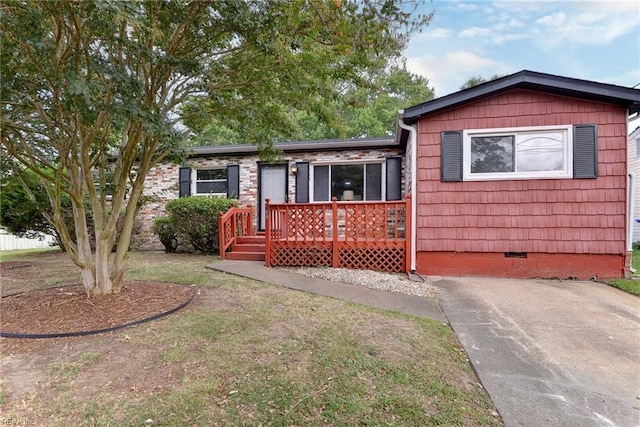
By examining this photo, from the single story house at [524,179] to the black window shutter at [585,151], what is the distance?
0.02 m

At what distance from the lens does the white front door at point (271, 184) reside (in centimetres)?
912

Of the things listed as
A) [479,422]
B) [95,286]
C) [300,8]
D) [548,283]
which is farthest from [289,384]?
[548,283]

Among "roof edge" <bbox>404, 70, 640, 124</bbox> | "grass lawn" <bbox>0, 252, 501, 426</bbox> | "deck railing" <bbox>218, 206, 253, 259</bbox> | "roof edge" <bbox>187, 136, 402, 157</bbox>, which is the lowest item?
"grass lawn" <bbox>0, 252, 501, 426</bbox>

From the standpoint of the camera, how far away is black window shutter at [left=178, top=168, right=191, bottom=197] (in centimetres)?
956

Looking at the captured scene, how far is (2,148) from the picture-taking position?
3.51m

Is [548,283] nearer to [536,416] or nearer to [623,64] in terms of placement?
[536,416]

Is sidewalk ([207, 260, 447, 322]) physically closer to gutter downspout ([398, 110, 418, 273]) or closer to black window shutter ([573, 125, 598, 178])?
gutter downspout ([398, 110, 418, 273])

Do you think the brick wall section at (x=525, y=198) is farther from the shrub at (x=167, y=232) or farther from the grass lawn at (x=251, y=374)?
the shrub at (x=167, y=232)

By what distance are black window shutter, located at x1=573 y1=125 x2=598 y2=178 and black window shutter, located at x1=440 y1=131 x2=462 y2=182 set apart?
1926 mm

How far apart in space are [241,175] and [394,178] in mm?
4384

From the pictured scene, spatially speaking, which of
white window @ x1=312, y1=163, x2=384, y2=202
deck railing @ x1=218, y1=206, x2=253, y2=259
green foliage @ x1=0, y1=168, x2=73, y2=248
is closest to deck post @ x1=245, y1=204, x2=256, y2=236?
deck railing @ x1=218, y1=206, x2=253, y2=259

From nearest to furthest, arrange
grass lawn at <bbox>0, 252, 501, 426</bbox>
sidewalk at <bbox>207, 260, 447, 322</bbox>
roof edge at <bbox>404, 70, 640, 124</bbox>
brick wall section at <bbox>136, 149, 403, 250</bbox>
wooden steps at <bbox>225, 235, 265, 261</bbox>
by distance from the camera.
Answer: grass lawn at <bbox>0, 252, 501, 426</bbox>, sidewalk at <bbox>207, 260, 447, 322</bbox>, roof edge at <bbox>404, 70, 640, 124</bbox>, wooden steps at <bbox>225, 235, 265, 261</bbox>, brick wall section at <bbox>136, 149, 403, 250</bbox>

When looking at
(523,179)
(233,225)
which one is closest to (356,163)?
(233,225)

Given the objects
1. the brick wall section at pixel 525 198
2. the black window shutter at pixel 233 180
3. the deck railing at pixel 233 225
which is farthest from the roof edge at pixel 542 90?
the black window shutter at pixel 233 180
